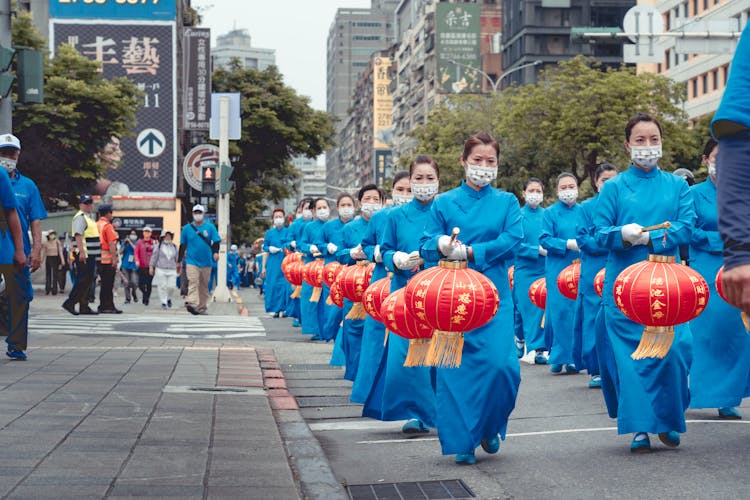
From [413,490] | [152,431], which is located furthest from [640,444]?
[152,431]

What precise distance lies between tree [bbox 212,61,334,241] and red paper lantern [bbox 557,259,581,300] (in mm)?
47167

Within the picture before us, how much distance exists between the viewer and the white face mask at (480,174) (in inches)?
287

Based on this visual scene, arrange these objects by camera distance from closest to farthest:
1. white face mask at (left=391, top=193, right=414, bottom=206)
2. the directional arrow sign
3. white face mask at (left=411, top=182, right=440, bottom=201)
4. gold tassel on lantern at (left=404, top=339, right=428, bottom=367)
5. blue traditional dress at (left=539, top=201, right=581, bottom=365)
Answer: gold tassel on lantern at (left=404, top=339, right=428, bottom=367), white face mask at (left=411, top=182, right=440, bottom=201), white face mask at (left=391, top=193, right=414, bottom=206), blue traditional dress at (left=539, top=201, right=581, bottom=365), the directional arrow sign

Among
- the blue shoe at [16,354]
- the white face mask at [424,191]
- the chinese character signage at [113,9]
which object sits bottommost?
the blue shoe at [16,354]

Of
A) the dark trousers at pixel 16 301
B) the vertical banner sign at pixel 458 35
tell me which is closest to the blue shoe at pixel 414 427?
the dark trousers at pixel 16 301

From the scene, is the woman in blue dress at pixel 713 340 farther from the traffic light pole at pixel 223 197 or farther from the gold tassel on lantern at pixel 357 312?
the traffic light pole at pixel 223 197

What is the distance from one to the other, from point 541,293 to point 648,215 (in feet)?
18.9

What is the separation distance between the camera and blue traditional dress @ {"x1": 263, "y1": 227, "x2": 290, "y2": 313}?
2339 cm

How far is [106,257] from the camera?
22.4 metres

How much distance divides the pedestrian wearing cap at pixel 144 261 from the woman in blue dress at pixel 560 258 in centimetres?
1760

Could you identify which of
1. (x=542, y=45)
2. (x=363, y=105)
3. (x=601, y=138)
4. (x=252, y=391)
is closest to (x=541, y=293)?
(x=252, y=391)

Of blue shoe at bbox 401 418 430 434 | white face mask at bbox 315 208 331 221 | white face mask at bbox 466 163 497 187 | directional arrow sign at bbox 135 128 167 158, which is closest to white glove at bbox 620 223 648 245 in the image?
white face mask at bbox 466 163 497 187

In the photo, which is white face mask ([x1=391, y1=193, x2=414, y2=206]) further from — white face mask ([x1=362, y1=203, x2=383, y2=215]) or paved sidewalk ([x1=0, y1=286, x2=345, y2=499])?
white face mask ([x1=362, y1=203, x2=383, y2=215])

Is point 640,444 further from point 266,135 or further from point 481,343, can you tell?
point 266,135
